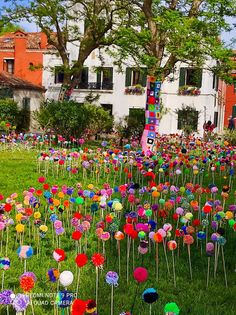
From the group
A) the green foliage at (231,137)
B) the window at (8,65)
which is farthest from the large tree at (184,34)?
the window at (8,65)

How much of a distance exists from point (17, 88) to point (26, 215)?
28.5m

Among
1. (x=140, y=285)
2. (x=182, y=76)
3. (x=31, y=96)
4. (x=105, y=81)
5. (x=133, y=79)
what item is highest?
(x=182, y=76)

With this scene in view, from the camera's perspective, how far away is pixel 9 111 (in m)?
28.1

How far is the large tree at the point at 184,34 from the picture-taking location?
13.6 m

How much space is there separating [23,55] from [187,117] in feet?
48.6

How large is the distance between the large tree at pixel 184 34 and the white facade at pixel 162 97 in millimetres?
14333

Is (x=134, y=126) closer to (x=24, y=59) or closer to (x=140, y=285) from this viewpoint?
(x=24, y=59)

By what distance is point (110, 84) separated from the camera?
111 ft

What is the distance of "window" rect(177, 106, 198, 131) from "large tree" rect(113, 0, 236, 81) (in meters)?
14.7

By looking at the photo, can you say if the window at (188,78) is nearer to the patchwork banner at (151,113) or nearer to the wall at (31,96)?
the wall at (31,96)

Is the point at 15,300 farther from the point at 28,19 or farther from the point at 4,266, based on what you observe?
the point at 28,19

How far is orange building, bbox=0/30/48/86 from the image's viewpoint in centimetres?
3678

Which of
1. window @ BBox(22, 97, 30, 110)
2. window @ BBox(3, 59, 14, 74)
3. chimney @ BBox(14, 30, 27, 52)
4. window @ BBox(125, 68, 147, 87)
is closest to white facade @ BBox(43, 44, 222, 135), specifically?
window @ BBox(125, 68, 147, 87)

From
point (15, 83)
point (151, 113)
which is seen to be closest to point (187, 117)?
point (15, 83)
